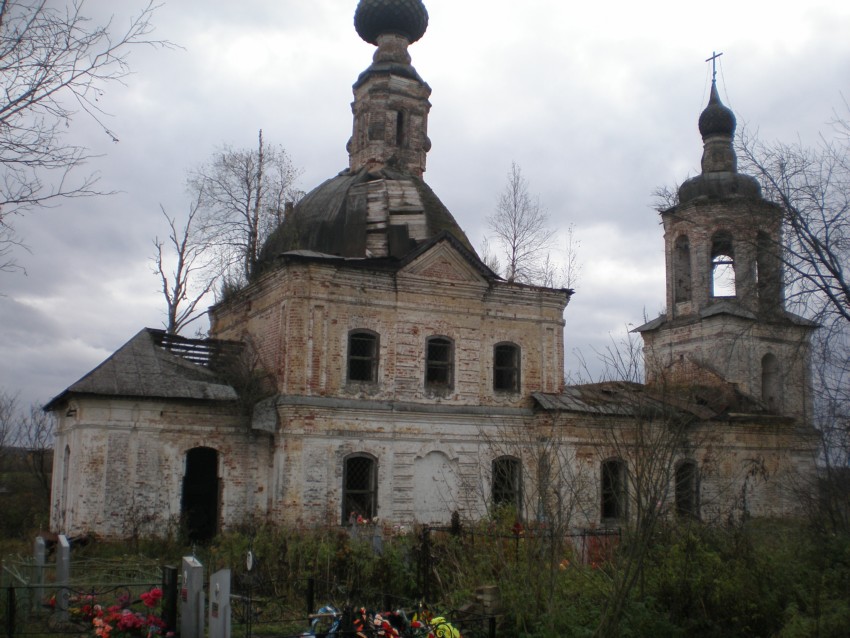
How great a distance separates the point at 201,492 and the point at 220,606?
11064 millimetres

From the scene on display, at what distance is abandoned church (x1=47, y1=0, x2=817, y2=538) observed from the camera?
17750 mm

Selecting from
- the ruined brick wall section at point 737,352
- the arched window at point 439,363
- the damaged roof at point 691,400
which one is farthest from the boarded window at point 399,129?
the ruined brick wall section at point 737,352

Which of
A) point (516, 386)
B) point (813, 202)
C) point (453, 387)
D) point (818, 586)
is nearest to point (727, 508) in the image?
point (516, 386)

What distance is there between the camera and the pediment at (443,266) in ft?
66.8

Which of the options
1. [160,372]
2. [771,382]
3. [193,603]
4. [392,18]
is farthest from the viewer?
[771,382]

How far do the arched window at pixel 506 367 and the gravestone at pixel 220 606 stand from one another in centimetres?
1296

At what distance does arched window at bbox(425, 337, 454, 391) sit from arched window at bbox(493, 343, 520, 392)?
1.25m

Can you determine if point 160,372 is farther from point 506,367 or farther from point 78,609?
point 78,609

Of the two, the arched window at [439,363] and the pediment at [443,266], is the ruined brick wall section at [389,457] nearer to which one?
the arched window at [439,363]

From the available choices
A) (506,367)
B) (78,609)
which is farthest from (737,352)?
(78,609)

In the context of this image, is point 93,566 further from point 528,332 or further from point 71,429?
point 528,332

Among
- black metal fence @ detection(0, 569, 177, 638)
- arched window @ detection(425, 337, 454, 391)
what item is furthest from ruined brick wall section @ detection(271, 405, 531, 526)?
black metal fence @ detection(0, 569, 177, 638)

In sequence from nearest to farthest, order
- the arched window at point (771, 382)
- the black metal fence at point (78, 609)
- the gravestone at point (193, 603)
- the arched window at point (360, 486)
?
1. the gravestone at point (193, 603)
2. the black metal fence at point (78, 609)
3. the arched window at point (360, 486)
4. the arched window at point (771, 382)

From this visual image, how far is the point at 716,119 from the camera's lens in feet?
88.0
